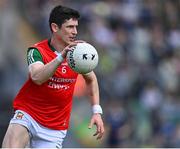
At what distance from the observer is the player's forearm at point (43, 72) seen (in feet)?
32.8

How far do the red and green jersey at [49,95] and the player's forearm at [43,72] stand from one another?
0.35 meters

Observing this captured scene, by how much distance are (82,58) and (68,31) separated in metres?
0.66

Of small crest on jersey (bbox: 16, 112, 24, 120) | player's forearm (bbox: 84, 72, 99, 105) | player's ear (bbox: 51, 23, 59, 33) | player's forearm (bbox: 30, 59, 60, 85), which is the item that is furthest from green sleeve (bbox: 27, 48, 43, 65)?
player's forearm (bbox: 84, 72, 99, 105)

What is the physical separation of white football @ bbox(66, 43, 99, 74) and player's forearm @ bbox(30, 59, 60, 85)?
0.69ft

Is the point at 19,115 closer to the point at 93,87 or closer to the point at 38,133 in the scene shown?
the point at 38,133

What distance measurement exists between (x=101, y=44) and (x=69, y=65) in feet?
33.6

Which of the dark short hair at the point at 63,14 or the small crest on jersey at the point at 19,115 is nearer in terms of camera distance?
the dark short hair at the point at 63,14

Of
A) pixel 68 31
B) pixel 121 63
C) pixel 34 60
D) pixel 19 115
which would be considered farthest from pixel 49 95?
pixel 121 63

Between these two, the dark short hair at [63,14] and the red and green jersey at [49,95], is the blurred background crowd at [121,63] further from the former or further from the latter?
the dark short hair at [63,14]

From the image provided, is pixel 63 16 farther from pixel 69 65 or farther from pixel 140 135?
pixel 140 135

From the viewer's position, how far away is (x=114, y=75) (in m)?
19.7

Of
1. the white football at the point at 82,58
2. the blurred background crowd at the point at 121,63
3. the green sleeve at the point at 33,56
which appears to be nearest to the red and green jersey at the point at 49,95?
the green sleeve at the point at 33,56

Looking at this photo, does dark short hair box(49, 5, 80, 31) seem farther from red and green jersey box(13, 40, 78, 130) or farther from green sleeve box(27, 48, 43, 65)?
green sleeve box(27, 48, 43, 65)

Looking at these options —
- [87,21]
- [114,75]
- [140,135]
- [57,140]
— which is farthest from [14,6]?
[57,140]
